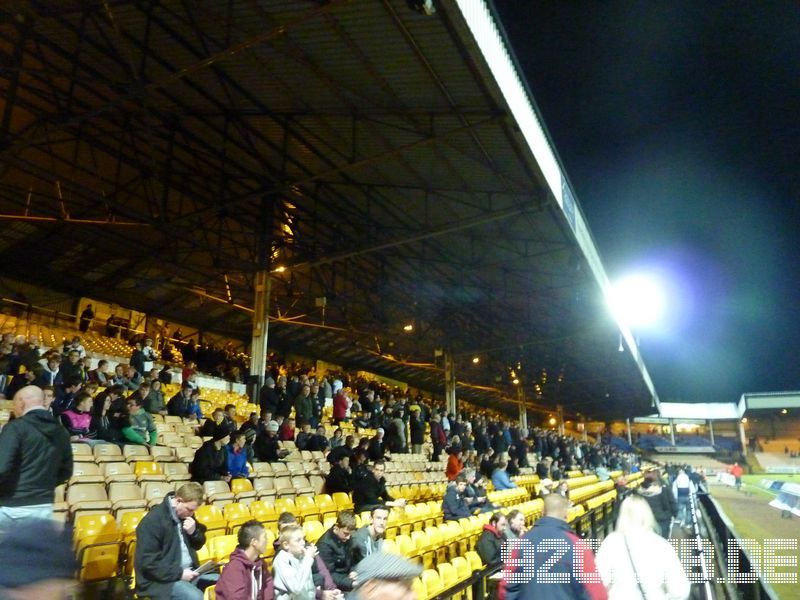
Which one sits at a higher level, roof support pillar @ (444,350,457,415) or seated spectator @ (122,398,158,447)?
roof support pillar @ (444,350,457,415)

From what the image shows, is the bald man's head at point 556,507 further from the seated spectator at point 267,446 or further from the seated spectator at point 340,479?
the seated spectator at point 267,446

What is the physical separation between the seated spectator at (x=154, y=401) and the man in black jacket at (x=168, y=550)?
572 cm

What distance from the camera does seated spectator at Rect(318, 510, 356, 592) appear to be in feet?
16.4

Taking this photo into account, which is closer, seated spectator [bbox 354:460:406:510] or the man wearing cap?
the man wearing cap

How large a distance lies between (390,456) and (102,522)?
930 centimetres

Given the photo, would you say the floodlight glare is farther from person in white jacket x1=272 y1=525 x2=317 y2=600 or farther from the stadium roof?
person in white jacket x1=272 y1=525 x2=317 y2=600

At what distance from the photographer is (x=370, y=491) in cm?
843

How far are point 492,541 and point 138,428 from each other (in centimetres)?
495

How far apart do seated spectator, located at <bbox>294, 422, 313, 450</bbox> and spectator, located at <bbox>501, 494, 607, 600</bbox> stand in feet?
28.1

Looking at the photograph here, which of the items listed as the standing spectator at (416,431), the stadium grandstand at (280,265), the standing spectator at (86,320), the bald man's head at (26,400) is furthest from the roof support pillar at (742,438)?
the bald man's head at (26,400)

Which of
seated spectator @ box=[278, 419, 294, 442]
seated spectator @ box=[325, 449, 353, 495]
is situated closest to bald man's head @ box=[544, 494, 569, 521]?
seated spectator @ box=[325, 449, 353, 495]

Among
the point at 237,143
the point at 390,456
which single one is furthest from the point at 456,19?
the point at 390,456

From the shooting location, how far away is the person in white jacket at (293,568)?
432cm

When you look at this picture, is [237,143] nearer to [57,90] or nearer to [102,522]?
[57,90]
